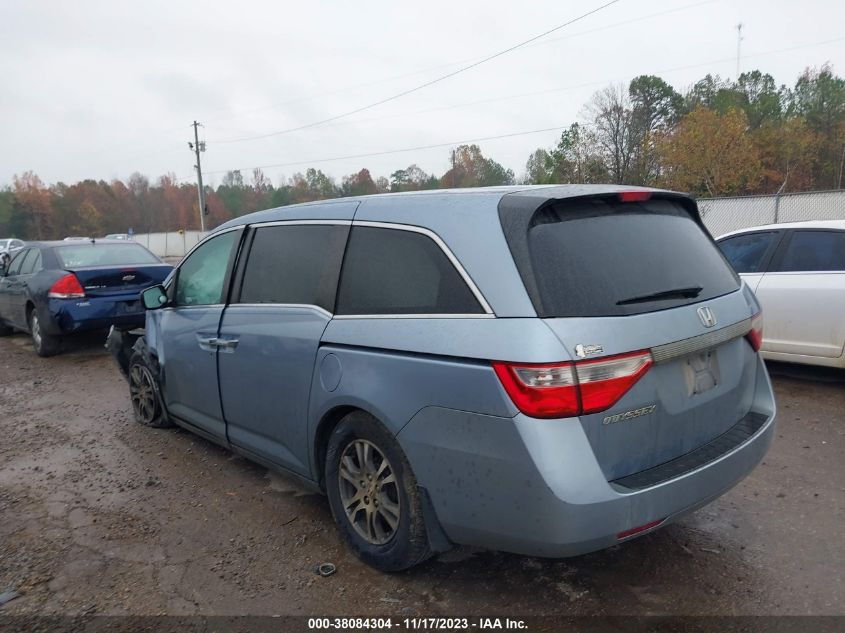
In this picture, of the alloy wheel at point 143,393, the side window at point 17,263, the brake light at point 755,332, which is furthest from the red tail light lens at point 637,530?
the side window at point 17,263

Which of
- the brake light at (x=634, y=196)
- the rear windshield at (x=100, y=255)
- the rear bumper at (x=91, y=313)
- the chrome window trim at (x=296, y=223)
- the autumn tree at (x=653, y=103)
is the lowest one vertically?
the rear bumper at (x=91, y=313)

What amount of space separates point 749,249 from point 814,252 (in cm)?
69

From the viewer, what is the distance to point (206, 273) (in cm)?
436

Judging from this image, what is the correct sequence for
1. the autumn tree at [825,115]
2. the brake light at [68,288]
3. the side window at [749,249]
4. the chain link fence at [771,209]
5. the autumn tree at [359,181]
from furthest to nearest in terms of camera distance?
1. the autumn tree at [359,181]
2. the autumn tree at [825,115]
3. the chain link fence at [771,209]
4. the brake light at [68,288]
5. the side window at [749,249]

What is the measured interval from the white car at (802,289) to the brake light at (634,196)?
3.13m

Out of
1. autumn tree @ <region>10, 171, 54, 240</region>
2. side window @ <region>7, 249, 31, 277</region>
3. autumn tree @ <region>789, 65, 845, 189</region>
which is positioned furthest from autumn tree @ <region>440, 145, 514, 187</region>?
autumn tree @ <region>10, 171, 54, 240</region>

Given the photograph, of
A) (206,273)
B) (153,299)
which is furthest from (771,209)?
(153,299)

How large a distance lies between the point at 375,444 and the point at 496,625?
0.91m

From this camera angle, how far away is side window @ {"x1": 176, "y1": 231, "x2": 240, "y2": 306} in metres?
4.15

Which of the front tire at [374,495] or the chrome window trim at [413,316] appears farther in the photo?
the front tire at [374,495]

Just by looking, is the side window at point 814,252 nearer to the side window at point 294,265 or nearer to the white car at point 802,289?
the white car at point 802,289

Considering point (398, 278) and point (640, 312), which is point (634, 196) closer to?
point (640, 312)

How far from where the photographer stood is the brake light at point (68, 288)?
812cm

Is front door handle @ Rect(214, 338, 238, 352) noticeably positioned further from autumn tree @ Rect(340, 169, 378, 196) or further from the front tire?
autumn tree @ Rect(340, 169, 378, 196)
